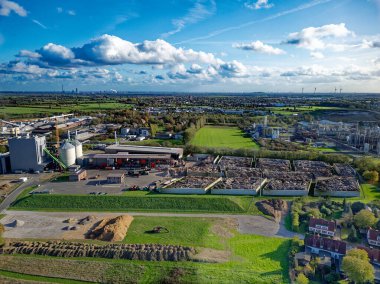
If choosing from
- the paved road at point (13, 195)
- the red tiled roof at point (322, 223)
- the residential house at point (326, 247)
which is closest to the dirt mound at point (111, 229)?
the paved road at point (13, 195)

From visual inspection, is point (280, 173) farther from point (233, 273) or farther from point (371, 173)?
point (233, 273)

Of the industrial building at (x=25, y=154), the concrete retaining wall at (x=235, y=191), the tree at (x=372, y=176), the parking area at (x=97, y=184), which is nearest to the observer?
the concrete retaining wall at (x=235, y=191)

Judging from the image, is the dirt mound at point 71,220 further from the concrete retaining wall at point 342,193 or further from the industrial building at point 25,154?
the concrete retaining wall at point 342,193

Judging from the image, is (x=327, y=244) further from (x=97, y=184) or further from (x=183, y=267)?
(x=97, y=184)

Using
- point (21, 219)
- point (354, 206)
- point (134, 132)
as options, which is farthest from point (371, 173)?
point (134, 132)

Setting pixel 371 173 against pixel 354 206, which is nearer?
pixel 354 206

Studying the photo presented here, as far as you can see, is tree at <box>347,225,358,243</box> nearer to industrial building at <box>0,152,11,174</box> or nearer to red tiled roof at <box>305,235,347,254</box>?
red tiled roof at <box>305,235,347,254</box>
